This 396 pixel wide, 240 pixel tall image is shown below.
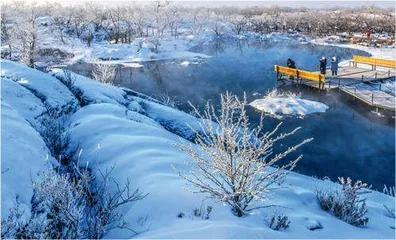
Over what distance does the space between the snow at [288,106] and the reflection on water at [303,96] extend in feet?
1.91

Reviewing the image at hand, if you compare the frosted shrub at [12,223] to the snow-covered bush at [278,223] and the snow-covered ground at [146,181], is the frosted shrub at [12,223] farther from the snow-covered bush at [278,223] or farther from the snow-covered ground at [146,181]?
the snow-covered bush at [278,223]

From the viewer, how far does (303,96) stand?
22.9 meters

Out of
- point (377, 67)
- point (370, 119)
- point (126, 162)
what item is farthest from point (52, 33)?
point (126, 162)

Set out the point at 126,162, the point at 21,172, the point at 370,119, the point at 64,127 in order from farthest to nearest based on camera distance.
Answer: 1. the point at 370,119
2. the point at 64,127
3. the point at 126,162
4. the point at 21,172

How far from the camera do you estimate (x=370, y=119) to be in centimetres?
1838

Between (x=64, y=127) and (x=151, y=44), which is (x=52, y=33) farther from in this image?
(x=64, y=127)

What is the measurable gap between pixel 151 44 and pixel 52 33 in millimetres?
20870

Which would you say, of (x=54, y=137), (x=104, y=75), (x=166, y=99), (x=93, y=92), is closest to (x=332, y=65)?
(x=166, y=99)

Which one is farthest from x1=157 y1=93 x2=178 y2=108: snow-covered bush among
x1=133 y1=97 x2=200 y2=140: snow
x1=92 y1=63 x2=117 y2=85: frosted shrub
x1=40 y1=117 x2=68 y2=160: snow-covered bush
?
x1=40 y1=117 x2=68 y2=160: snow-covered bush

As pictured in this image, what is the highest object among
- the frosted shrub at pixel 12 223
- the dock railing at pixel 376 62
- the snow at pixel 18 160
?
the snow at pixel 18 160

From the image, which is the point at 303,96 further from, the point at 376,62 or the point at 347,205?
the point at 347,205

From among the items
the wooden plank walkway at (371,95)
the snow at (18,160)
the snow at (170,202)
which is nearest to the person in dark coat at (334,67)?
the wooden plank walkway at (371,95)

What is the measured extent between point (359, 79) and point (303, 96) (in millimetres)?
4467

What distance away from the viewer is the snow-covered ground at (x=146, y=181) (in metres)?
5.55
